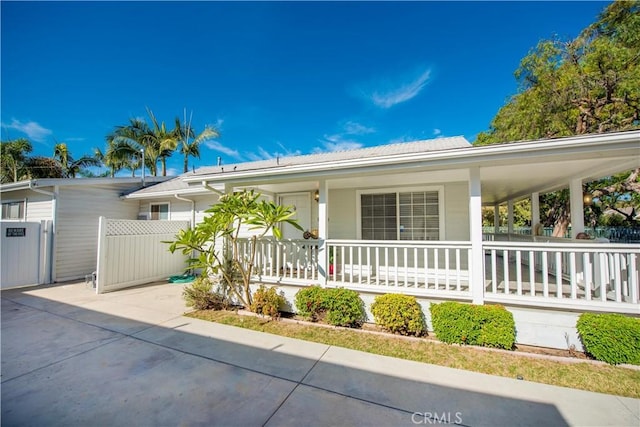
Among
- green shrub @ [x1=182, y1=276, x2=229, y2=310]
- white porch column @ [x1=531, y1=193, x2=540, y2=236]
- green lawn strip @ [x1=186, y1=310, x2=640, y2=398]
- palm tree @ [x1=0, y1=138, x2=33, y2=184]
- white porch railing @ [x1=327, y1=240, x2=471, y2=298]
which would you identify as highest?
palm tree @ [x1=0, y1=138, x2=33, y2=184]

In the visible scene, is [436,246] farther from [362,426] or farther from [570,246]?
[362,426]

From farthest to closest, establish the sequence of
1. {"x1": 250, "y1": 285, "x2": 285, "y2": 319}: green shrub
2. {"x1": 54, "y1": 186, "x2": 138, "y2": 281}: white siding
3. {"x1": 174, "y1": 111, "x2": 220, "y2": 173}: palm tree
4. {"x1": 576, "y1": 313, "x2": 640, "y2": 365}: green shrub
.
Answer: {"x1": 174, "y1": 111, "x2": 220, "y2": 173}: palm tree
{"x1": 54, "y1": 186, "x2": 138, "y2": 281}: white siding
{"x1": 250, "y1": 285, "x2": 285, "y2": 319}: green shrub
{"x1": 576, "y1": 313, "x2": 640, "y2": 365}: green shrub

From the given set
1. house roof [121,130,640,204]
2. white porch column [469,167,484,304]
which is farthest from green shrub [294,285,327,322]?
white porch column [469,167,484,304]

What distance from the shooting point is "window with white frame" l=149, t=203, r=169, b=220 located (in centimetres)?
1047

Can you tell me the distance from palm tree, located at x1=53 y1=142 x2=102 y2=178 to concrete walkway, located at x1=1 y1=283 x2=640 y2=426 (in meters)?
21.0

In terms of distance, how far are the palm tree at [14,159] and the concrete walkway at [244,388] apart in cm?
2169

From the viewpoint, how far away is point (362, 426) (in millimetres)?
2408

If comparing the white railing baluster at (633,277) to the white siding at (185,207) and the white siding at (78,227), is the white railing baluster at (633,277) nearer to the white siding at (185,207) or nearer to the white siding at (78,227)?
the white siding at (185,207)

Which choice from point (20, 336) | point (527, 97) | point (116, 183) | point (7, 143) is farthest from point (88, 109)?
point (527, 97)

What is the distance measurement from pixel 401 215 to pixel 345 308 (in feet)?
11.1

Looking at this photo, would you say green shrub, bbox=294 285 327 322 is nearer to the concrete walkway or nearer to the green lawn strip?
the green lawn strip

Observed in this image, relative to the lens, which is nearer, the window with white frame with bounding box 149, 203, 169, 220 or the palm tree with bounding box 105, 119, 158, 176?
the window with white frame with bounding box 149, 203, 169, 220

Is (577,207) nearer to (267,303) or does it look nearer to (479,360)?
(479,360)

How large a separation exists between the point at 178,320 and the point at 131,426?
3035 millimetres
